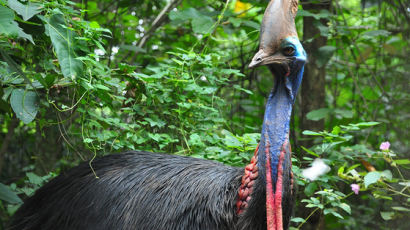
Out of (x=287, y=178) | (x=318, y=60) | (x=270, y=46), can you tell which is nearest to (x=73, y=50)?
(x=270, y=46)

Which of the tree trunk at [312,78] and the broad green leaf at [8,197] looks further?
the tree trunk at [312,78]

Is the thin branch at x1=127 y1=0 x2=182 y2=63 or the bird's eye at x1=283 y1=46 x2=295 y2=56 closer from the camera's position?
the bird's eye at x1=283 y1=46 x2=295 y2=56

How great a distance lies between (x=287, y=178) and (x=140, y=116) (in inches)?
47.8

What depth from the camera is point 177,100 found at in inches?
129

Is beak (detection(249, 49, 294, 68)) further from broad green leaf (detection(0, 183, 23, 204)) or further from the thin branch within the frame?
the thin branch

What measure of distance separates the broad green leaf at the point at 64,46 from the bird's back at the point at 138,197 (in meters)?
0.53

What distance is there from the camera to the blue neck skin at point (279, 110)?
2273 millimetres

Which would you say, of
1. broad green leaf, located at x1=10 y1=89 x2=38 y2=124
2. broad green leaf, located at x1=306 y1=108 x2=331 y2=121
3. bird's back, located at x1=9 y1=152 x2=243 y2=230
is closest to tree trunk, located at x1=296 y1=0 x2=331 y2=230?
broad green leaf, located at x1=306 y1=108 x2=331 y2=121

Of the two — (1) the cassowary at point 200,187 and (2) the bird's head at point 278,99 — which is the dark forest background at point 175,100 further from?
(2) the bird's head at point 278,99

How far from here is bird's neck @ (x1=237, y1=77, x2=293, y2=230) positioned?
7.32 ft

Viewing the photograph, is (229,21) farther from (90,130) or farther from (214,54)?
(90,130)

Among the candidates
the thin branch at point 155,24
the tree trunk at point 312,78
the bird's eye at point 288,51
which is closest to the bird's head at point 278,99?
the bird's eye at point 288,51

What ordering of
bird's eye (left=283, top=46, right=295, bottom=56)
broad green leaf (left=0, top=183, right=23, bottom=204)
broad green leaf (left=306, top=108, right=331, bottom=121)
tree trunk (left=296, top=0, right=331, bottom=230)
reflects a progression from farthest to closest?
tree trunk (left=296, top=0, right=331, bottom=230) → broad green leaf (left=306, top=108, right=331, bottom=121) → broad green leaf (left=0, top=183, right=23, bottom=204) → bird's eye (left=283, top=46, right=295, bottom=56)

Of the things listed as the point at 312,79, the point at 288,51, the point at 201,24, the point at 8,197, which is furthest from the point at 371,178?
the point at 8,197
